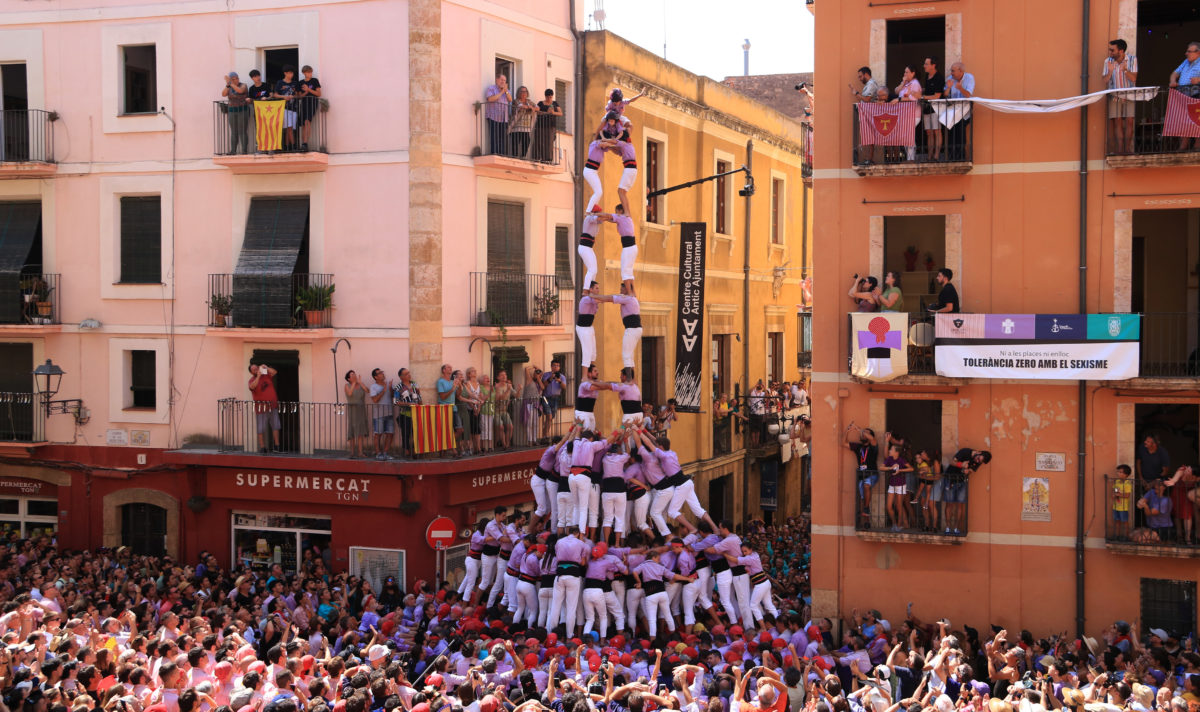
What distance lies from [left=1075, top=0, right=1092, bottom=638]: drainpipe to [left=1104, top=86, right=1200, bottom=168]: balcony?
0.40m

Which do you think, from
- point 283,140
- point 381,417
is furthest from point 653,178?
point 381,417

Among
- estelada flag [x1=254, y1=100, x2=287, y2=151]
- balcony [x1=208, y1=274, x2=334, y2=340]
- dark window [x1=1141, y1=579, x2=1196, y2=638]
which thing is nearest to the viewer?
dark window [x1=1141, y1=579, x2=1196, y2=638]

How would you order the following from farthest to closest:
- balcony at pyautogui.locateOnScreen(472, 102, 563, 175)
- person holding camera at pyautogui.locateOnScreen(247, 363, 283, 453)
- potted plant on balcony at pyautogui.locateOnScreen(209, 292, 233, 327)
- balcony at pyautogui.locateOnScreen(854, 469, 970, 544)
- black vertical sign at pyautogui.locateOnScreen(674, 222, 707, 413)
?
black vertical sign at pyautogui.locateOnScreen(674, 222, 707, 413) → balcony at pyautogui.locateOnScreen(472, 102, 563, 175) → potted plant on balcony at pyautogui.locateOnScreen(209, 292, 233, 327) → person holding camera at pyautogui.locateOnScreen(247, 363, 283, 453) → balcony at pyautogui.locateOnScreen(854, 469, 970, 544)

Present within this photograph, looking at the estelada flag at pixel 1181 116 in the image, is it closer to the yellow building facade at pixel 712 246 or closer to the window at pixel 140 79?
the yellow building facade at pixel 712 246

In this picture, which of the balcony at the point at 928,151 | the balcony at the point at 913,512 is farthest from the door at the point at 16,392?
the balcony at the point at 928,151

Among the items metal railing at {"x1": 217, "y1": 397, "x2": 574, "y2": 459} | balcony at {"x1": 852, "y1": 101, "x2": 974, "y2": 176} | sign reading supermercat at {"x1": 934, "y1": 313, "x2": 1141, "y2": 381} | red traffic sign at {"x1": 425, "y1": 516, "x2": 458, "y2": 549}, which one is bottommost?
red traffic sign at {"x1": 425, "y1": 516, "x2": 458, "y2": 549}

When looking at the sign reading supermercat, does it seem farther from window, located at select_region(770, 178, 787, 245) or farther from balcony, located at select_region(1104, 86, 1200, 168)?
window, located at select_region(770, 178, 787, 245)

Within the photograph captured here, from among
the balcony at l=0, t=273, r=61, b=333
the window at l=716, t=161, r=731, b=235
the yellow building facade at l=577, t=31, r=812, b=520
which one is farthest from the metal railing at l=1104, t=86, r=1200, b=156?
the balcony at l=0, t=273, r=61, b=333

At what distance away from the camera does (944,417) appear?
2039 centimetres

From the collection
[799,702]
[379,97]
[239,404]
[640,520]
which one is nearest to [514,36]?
[379,97]

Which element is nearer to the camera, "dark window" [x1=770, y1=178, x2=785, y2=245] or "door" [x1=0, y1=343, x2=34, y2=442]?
"door" [x1=0, y1=343, x2=34, y2=442]

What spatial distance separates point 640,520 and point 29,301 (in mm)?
14949

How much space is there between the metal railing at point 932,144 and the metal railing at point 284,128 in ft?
36.9

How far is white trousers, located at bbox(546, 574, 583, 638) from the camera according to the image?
19.2m
